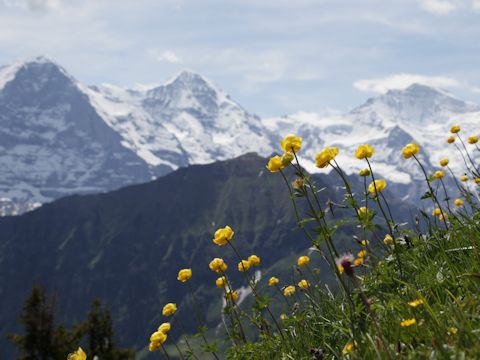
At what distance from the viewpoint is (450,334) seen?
3750mm

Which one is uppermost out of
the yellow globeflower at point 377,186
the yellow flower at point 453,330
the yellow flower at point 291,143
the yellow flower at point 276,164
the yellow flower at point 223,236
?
the yellow flower at point 291,143

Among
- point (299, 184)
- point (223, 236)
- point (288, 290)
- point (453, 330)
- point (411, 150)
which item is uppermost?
point (299, 184)

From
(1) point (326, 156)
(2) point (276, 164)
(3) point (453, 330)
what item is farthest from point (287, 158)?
(3) point (453, 330)

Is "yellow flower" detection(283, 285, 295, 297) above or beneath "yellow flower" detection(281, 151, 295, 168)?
beneath

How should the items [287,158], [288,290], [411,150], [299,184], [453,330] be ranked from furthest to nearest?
[288,290], [411,150], [287,158], [299,184], [453,330]

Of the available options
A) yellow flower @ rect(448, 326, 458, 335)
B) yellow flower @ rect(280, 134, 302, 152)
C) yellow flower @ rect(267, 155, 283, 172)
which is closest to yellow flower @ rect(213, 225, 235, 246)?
yellow flower @ rect(267, 155, 283, 172)

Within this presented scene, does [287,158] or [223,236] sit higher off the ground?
[287,158]

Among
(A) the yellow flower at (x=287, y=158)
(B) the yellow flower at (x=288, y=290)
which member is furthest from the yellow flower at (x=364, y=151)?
(B) the yellow flower at (x=288, y=290)

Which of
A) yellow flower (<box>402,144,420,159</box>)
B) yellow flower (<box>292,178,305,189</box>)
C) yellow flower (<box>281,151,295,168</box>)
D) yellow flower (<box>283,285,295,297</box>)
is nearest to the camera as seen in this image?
yellow flower (<box>292,178,305,189</box>)

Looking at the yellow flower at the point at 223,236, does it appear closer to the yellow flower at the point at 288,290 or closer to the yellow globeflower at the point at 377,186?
the yellow flower at the point at 288,290

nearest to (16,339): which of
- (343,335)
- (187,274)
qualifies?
(187,274)

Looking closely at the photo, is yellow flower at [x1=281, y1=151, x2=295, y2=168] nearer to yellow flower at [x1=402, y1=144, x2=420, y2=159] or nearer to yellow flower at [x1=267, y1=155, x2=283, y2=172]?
yellow flower at [x1=267, y1=155, x2=283, y2=172]

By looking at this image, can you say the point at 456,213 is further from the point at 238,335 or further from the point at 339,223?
the point at 238,335

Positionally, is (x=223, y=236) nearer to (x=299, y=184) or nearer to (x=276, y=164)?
(x=276, y=164)
